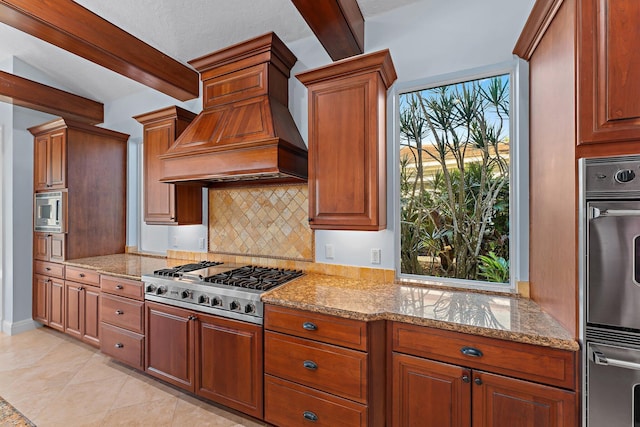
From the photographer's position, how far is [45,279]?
Answer: 140 inches

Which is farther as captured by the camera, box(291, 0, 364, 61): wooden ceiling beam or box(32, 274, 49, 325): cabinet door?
box(32, 274, 49, 325): cabinet door

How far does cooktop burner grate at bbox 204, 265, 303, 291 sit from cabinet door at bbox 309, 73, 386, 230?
510 mm

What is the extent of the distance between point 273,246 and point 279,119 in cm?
117

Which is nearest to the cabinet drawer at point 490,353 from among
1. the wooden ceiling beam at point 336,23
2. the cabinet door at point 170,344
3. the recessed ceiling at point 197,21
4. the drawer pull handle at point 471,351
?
the drawer pull handle at point 471,351

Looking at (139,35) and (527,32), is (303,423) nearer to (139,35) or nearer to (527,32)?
(527,32)

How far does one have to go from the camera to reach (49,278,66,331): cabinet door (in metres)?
3.35

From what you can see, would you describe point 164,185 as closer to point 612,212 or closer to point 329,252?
point 329,252

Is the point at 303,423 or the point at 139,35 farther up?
the point at 139,35

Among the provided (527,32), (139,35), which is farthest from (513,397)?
(139,35)

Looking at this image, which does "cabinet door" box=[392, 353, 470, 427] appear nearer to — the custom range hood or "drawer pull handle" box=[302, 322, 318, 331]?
"drawer pull handle" box=[302, 322, 318, 331]

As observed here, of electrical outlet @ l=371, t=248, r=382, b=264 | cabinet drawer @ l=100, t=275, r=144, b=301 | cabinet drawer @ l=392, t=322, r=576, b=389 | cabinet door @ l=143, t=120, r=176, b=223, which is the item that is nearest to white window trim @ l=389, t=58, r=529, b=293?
electrical outlet @ l=371, t=248, r=382, b=264

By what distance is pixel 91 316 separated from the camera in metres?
3.05

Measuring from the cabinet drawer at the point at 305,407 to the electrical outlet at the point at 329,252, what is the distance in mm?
1015

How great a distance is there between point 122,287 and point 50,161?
218 cm
